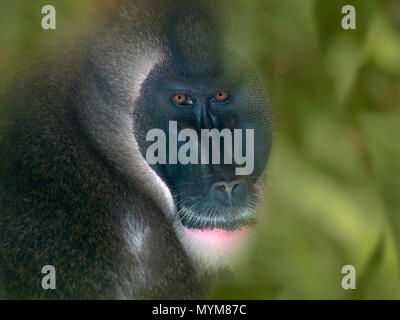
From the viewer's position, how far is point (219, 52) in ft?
6.81

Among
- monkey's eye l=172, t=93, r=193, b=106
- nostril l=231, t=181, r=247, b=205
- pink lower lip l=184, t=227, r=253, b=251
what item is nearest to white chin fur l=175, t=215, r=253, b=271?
pink lower lip l=184, t=227, r=253, b=251

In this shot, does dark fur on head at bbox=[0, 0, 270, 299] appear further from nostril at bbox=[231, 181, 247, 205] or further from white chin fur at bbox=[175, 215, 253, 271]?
nostril at bbox=[231, 181, 247, 205]

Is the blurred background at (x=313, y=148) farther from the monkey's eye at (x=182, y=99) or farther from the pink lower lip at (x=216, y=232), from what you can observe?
the monkey's eye at (x=182, y=99)

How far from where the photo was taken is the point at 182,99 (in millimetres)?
2068

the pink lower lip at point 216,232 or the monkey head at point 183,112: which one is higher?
the monkey head at point 183,112

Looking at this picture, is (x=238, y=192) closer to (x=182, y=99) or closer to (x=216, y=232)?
(x=216, y=232)

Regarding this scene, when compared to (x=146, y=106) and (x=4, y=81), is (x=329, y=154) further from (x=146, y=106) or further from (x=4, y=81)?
(x=4, y=81)

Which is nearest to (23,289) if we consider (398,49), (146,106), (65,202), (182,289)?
(65,202)

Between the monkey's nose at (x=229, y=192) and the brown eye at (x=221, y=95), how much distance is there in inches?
10.0

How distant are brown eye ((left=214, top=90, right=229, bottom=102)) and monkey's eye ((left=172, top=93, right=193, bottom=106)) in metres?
0.07

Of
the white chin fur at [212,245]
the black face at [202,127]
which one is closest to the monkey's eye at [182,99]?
the black face at [202,127]

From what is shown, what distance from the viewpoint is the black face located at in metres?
2.00

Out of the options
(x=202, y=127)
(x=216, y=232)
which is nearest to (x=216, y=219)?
(x=216, y=232)

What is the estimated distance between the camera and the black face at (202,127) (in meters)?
2.00
